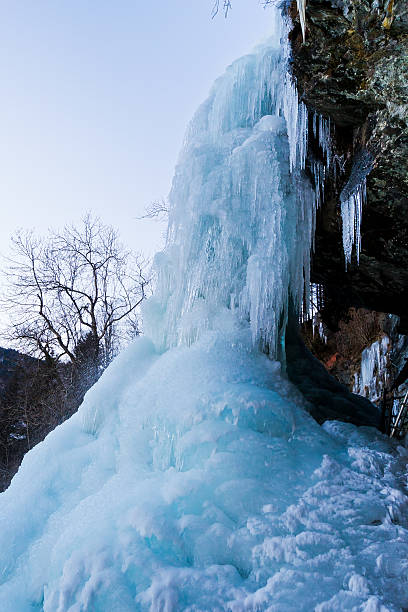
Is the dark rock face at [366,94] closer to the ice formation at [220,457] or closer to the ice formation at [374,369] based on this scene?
the ice formation at [220,457]

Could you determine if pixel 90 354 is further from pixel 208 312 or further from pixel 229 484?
pixel 229 484

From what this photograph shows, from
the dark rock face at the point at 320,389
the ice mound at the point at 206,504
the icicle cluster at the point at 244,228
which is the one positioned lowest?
the ice mound at the point at 206,504

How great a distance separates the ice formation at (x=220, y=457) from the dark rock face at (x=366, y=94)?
343 millimetres

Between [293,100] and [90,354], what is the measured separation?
428 inches

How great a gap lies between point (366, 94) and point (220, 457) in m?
3.03

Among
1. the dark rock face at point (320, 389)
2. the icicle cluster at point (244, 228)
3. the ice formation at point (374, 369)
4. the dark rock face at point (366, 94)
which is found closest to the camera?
the dark rock face at point (366, 94)

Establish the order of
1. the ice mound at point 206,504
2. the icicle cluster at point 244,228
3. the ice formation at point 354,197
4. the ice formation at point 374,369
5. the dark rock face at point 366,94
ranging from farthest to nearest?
the ice formation at point 374,369, the icicle cluster at point 244,228, the ice formation at point 354,197, the dark rock face at point 366,94, the ice mound at point 206,504

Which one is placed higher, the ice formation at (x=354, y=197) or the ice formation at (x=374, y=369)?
the ice formation at (x=354, y=197)

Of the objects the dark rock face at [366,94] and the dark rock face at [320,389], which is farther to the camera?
the dark rock face at [320,389]

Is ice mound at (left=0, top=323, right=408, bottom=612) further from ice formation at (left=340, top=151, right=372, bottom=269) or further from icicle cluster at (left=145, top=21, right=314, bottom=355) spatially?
ice formation at (left=340, top=151, right=372, bottom=269)

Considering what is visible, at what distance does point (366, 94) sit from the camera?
3428 millimetres

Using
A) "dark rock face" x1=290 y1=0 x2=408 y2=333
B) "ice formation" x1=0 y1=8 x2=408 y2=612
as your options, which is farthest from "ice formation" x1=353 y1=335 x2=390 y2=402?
"ice formation" x1=0 y1=8 x2=408 y2=612

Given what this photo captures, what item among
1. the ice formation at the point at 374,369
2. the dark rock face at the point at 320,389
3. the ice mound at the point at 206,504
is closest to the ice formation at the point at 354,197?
the ice mound at the point at 206,504

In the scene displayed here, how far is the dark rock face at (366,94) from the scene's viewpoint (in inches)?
128
